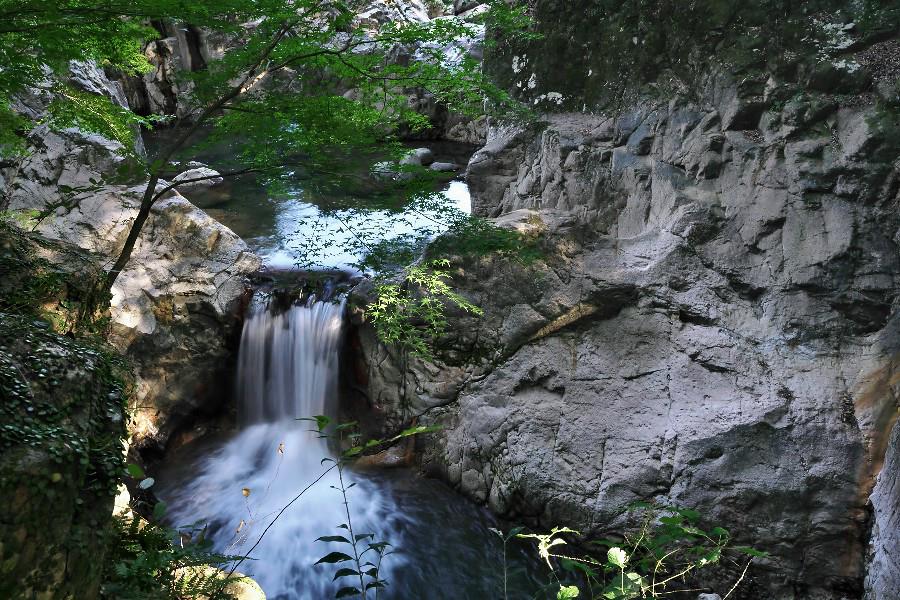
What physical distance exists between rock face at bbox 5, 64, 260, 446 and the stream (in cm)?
46

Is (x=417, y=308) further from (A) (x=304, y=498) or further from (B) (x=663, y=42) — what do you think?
(B) (x=663, y=42)

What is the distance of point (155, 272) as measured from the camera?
771cm


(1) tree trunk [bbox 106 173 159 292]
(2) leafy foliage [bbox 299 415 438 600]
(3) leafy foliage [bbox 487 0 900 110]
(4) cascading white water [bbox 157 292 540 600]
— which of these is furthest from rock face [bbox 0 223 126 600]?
(3) leafy foliage [bbox 487 0 900 110]

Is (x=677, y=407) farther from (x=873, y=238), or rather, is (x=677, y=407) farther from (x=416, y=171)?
(x=416, y=171)

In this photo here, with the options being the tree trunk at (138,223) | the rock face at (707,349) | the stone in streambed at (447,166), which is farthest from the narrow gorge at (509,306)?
the stone in streambed at (447,166)

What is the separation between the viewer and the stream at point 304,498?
5.55 m

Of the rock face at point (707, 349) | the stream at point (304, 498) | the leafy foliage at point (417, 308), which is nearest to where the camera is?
the rock face at point (707, 349)

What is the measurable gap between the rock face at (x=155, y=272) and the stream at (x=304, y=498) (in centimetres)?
46

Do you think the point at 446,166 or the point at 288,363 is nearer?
the point at 288,363

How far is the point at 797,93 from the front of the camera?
20.4 feet

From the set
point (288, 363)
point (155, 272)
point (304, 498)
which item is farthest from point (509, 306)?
point (155, 272)

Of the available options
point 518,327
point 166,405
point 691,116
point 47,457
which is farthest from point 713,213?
point 166,405

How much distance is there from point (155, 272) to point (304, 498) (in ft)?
12.7

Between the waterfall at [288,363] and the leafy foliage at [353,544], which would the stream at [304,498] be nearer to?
Result: the waterfall at [288,363]
